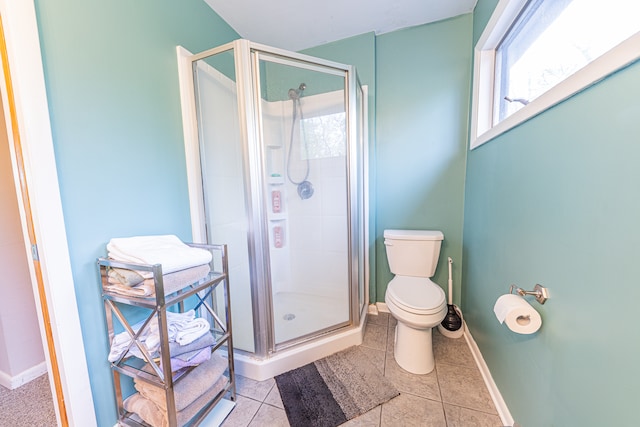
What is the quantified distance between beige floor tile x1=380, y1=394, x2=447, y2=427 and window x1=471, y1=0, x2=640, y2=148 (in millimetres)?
1448

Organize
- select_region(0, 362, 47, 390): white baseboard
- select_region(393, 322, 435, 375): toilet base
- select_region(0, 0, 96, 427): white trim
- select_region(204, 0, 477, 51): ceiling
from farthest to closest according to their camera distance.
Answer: select_region(204, 0, 477, 51): ceiling → select_region(393, 322, 435, 375): toilet base → select_region(0, 362, 47, 390): white baseboard → select_region(0, 0, 96, 427): white trim

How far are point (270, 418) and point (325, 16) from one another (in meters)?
2.51

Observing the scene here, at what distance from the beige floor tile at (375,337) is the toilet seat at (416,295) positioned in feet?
1.41

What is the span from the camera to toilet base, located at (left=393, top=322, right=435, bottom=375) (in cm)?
145

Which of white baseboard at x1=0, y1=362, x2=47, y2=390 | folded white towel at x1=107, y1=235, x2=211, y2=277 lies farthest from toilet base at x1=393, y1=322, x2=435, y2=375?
white baseboard at x1=0, y1=362, x2=47, y2=390

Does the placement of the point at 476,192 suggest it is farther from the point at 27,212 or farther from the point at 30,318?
the point at 30,318

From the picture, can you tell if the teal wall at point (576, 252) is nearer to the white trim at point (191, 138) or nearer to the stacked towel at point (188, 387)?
the stacked towel at point (188, 387)

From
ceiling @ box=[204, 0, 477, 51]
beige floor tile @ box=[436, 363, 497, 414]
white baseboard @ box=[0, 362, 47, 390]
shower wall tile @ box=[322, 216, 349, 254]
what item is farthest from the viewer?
shower wall tile @ box=[322, 216, 349, 254]

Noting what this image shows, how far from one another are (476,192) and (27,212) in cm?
223

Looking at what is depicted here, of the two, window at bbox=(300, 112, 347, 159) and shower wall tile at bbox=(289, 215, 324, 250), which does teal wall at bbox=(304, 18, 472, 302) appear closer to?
window at bbox=(300, 112, 347, 159)

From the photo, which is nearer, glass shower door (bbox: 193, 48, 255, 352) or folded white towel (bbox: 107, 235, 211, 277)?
folded white towel (bbox: 107, 235, 211, 277)

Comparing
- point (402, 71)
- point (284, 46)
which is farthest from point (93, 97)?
point (402, 71)

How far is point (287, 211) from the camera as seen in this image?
204cm

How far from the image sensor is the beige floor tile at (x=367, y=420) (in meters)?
1.15
